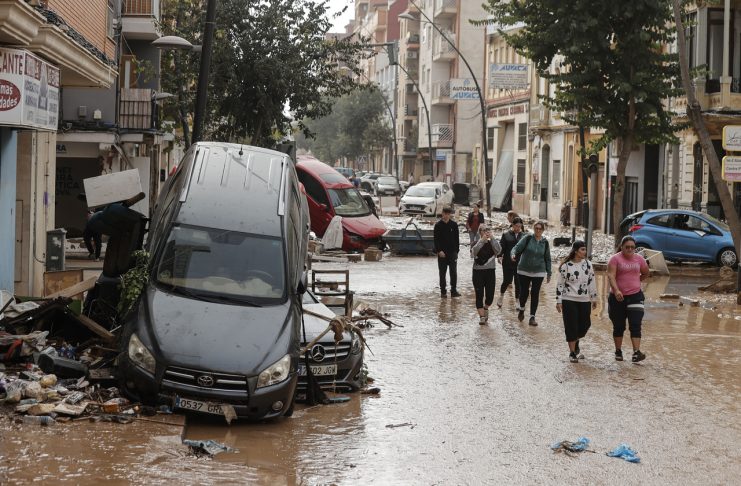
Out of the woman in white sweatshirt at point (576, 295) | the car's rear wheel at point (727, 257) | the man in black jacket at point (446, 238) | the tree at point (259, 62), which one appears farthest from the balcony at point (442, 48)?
the woman in white sweatshirt at point (576, 295)

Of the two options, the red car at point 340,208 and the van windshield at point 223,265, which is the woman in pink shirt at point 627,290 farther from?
the red car at point 340,208

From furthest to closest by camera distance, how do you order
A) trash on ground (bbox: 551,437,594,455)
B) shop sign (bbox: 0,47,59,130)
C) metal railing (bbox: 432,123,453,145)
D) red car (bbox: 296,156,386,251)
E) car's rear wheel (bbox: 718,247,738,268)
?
metal railing (bbox: 432,123,453,145) < red car (bbox: 296,156,386,251) < car's rear wheel (bbox: 718,247,738,268) < shop sign (bbox: 0,47,59,130) < trash on ground (bbox: 551,437,594,455)

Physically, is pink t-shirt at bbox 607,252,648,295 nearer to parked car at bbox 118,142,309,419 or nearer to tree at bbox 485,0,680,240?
parked car at bbox 118,142,309,419

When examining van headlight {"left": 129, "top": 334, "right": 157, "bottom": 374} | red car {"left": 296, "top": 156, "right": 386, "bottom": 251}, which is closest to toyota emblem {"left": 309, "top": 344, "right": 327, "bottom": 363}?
van headlight {"left": 129, "top": 334, "right": 157, "bottom": 374}

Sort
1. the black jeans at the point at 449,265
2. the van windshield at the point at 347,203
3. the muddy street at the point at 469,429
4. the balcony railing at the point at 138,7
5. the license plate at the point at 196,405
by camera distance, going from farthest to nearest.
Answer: the balcony railing at the point at 138,7, the van windshield at the point at 347,203, the black jeans at the point at 449,265, the license plate at the point at 196,405, the muddy street at the point at 469,429

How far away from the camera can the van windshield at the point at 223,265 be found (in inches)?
452

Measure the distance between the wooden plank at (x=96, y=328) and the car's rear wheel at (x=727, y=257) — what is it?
68.8 ft

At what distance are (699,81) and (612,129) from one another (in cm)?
546

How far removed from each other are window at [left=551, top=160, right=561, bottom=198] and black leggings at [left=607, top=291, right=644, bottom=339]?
37.1 meters

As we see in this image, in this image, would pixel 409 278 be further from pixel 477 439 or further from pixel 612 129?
pixel 477 439

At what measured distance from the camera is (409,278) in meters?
26.4

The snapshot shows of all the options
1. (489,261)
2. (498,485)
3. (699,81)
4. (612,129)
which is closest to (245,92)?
(612,129)

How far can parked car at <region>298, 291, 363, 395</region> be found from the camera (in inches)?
477

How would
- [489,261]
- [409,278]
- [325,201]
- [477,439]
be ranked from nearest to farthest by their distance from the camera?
[477,439], [489,261], [409,278], [325,201]
